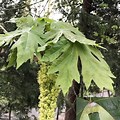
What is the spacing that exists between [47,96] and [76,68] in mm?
131

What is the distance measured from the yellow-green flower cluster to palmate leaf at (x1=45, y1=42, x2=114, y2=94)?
21mm

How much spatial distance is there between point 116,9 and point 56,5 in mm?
731

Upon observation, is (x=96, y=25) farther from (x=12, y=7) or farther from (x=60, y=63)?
(x=60, y=63)

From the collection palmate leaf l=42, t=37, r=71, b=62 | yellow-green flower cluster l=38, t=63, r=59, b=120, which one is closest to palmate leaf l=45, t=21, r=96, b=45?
palmate leaf l=42, t=37, r=71, b=62

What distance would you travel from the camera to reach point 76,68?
905 mm

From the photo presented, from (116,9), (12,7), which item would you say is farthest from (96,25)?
(12,7)

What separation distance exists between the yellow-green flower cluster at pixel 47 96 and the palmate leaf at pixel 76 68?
0.02 metres

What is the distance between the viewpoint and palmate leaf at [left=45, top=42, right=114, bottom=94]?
0.88 meters

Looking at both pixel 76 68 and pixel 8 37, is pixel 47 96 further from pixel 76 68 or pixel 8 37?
pixel 8 37

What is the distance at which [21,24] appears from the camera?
3.56 ft

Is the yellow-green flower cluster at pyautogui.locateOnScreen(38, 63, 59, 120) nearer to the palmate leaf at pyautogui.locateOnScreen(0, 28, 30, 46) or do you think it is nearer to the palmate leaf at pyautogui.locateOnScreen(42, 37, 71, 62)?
the palmate leaf at pyautogui.locateOnScreen(42, 37, 71, 62)

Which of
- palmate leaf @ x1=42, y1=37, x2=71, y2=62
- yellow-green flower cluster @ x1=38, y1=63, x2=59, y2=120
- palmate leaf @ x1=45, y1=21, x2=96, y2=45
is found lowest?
yellow-green flower cluster @ x1=38, y1=63, x2=59, y2=120

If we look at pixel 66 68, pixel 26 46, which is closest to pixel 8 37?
pixel 26 46

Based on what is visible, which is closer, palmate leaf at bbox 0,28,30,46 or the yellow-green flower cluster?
the yellow-green flower cluster
